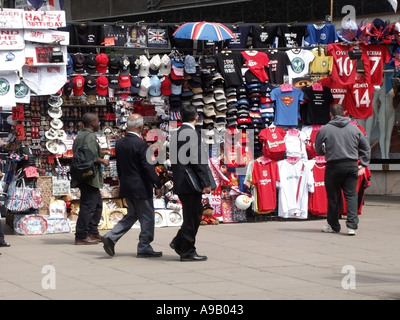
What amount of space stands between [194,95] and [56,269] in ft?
17.5

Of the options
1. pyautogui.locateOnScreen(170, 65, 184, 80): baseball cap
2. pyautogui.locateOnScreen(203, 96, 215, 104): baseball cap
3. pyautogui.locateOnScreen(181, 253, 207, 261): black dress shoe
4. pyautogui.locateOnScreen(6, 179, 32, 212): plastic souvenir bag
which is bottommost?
pyautogui.locateOnScreen(181, 253, 207, 261): black dress shoe

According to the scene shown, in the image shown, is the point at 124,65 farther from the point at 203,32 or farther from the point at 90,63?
the point at 203,32

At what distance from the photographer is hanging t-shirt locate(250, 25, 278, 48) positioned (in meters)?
15.7

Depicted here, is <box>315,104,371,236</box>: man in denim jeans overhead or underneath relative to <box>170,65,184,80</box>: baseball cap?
underneath

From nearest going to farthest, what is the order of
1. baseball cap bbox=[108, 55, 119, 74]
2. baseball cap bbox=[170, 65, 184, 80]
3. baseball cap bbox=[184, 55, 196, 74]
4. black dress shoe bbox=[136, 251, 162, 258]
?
1. black dress shoe bbox=[136, 251, 162, 258]
2. baseball cap bbox=[108, 55, 119, 74]
3. baseball cap bbox=[184, 55, 196, 74]
4. baseball cap bbox=[170, 65, 184, 80]

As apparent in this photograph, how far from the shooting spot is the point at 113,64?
47.9 feet

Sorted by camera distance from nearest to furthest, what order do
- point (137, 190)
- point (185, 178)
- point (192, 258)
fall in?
point (185, 178), point (192, 258), point (137, 190)

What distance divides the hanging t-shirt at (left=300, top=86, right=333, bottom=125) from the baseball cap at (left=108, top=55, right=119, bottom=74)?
3.30m

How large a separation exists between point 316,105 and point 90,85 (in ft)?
12.9

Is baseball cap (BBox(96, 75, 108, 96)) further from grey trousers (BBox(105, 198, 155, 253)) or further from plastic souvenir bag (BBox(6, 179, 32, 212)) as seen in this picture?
grey trousers (BBox(105, 198, 155, 253))

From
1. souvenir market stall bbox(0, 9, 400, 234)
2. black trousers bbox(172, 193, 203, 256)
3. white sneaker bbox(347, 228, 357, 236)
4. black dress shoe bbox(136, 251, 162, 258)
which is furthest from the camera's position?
souvenir market stall bbox(0, 9, 400, 234)

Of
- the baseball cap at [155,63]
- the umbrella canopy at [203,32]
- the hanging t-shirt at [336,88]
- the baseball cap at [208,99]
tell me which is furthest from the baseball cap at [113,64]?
the hanging t-shirt at [336,88]

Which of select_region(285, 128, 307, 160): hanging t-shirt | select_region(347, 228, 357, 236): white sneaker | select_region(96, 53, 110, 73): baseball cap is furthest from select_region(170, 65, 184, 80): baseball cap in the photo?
select_region(347, 228, 357, 236): white sneaker

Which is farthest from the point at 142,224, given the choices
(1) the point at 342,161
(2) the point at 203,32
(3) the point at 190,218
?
(2) the point at 203,32
